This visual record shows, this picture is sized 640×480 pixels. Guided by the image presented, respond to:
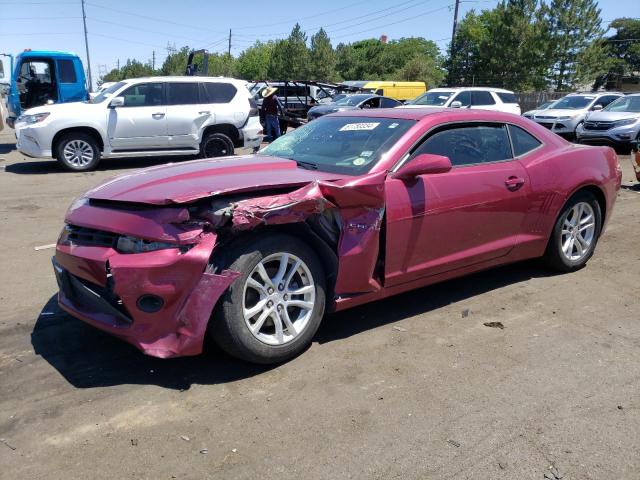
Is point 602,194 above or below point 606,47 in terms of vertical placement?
below

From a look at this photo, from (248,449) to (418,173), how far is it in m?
2.08

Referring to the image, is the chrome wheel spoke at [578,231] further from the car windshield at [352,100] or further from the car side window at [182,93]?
the car windshield at [352,100]

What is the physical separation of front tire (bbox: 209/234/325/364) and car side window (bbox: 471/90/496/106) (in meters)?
16.3

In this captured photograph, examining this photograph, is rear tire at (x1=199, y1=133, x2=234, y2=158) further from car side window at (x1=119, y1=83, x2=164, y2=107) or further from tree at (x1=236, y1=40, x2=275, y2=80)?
tree at (x1=236, y1=40, x2=275, y2=80)

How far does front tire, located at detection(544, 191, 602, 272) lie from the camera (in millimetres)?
5035

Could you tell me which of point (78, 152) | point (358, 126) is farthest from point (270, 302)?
point (78, 152)

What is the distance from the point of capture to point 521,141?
4.82m

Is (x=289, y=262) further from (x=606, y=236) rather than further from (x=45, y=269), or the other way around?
(x=606, y=236)

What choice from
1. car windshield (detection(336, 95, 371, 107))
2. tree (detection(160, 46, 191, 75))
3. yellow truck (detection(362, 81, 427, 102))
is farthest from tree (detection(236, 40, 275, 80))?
car windshield (detection(336, 95, 371, 107))

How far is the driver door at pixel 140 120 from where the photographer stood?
1146cm

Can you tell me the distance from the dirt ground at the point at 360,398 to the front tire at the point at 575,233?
19.8 inches

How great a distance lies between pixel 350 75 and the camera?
63.2 m

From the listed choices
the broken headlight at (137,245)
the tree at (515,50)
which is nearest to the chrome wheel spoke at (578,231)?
the broken headlight at (137,245)

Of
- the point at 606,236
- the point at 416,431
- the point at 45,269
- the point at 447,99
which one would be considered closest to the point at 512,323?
the point at 416,431
